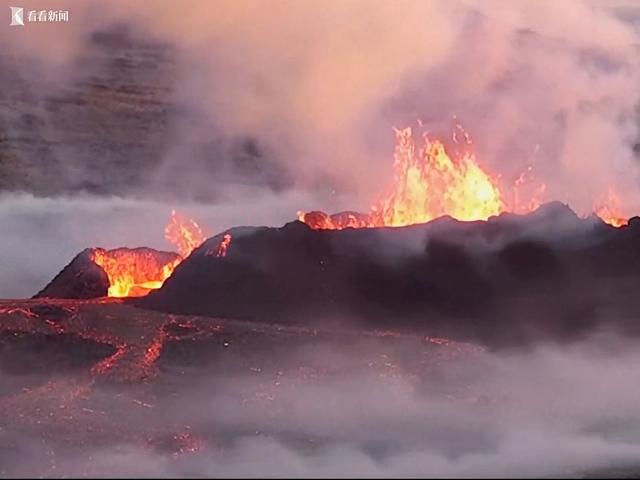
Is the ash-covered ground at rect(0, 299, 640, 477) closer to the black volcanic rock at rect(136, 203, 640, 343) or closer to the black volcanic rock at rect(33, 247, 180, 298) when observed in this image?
the black volcanic rock at rect(136, 203, 640, 343)

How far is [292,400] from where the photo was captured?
16.2 meters

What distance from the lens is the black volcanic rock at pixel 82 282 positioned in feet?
83.8

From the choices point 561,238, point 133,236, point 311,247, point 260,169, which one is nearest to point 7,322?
point 311,247

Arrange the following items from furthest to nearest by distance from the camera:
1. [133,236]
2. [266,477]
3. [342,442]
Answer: [133,236]
[342,442]
[266,477]

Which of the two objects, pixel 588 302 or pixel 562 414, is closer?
pixel 562 414

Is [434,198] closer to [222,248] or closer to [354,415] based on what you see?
[222,248]

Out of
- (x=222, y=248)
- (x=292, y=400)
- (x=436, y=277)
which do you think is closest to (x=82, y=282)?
(x=222, y=248)

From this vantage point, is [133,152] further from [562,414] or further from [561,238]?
[562,414]

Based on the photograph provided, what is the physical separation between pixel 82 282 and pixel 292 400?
10747mm

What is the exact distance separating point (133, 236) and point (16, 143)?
5578 millimetres

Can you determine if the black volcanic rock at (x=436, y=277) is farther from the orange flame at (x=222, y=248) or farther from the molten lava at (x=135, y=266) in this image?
the molten lava at (x=135, y=266)

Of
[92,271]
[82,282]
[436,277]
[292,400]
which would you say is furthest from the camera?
[92,271]

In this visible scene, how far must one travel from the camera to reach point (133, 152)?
4153 cm

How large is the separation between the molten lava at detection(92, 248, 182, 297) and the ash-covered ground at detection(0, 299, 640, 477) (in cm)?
451
